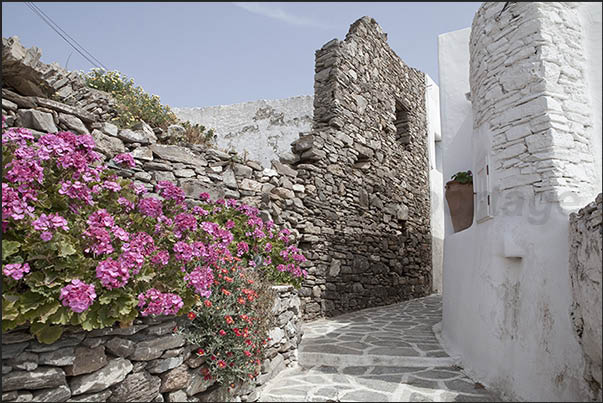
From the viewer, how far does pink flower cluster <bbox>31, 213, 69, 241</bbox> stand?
2.21 meters

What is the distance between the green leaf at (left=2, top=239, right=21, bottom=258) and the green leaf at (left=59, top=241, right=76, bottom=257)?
0.67 feet

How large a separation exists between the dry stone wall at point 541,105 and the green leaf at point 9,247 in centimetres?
368

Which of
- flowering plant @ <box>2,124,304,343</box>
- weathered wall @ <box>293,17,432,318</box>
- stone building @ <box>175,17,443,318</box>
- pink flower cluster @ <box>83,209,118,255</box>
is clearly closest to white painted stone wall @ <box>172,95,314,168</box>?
stone building @ <box>175,17,443,318</box>

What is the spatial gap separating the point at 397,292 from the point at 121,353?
6.95 m

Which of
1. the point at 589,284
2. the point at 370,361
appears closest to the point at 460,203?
the point at 370,361

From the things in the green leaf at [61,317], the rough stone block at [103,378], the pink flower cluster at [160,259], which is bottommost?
the rough stone block at [103,378]

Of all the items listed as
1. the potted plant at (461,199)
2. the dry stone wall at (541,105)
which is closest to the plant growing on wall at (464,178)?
the potted plant at (461,199)

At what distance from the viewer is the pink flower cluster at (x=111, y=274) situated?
2324 mm

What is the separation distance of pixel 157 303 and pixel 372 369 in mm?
2423

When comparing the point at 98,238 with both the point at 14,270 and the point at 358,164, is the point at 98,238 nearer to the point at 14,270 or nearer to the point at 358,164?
the point at 14,270

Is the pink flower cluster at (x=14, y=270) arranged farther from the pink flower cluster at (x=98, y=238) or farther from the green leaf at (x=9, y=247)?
the pink flower cluster at (x=98, y=238)

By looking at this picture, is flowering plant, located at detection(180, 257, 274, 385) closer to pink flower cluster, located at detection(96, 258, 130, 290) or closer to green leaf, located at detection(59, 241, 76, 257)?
pink flower cluster, located at detection(96, 258, 130, 290)

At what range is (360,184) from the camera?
7688 millimetres

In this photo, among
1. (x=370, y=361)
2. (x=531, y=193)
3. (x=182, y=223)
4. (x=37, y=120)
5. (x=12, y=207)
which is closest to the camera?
(x=12, y=207)
